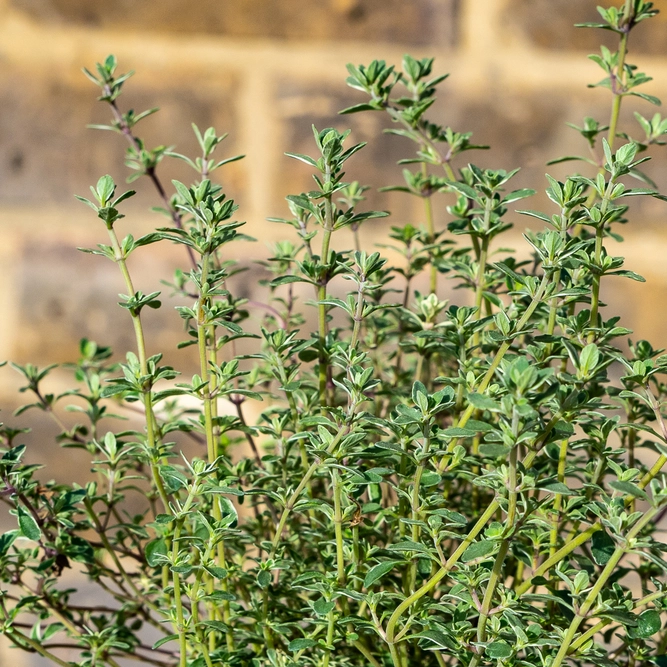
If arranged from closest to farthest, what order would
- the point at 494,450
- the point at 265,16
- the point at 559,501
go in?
the point at 494,450 < the point at 559,501 < the point at 265,16

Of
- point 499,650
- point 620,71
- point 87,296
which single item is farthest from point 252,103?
point 499,650

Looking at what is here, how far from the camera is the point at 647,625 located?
356 millimetres

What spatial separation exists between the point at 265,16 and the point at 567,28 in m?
0.40

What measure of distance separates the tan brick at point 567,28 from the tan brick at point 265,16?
A: 9 centimetres

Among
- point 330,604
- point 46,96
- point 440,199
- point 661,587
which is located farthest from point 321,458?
point 46,96

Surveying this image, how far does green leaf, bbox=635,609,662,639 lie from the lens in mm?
354

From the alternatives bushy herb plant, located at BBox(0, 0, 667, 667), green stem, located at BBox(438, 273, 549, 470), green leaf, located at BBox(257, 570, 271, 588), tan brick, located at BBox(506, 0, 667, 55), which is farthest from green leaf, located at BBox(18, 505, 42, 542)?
tan brick, located at BBox(506, 0, 667, 55)

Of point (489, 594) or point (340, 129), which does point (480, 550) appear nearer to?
point (489, 594)

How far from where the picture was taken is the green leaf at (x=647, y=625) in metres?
0.35

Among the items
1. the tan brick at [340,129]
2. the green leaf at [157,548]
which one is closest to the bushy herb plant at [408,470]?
the green leaf at [157,548]

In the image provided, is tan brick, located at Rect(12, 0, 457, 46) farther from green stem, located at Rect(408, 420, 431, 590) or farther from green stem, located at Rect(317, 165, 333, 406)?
green stem, located at Rect(408, 420, 431, 590)

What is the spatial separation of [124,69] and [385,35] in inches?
14.1

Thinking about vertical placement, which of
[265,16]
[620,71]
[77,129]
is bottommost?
[620,71]

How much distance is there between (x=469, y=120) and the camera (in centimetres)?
102
